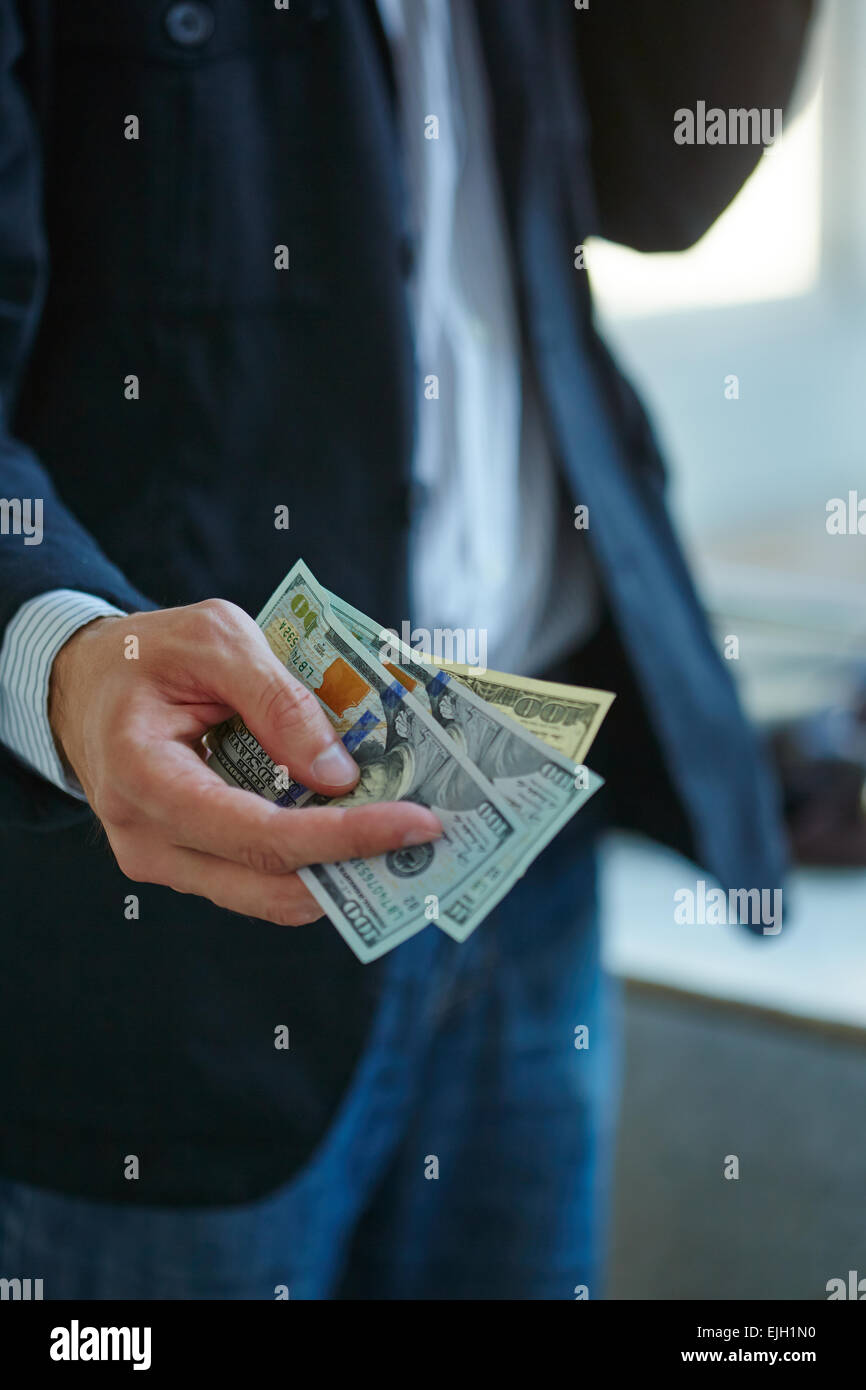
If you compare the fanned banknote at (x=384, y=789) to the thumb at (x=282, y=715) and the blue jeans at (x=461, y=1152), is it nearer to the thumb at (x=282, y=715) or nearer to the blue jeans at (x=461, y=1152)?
the thumb at (x=282, y=715)

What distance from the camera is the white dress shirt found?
528 millimetres

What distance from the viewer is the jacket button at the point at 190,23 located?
399 mm

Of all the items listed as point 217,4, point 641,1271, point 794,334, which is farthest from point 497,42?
point 794,334

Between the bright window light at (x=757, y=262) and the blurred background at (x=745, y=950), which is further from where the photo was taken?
the bright window light at (x=757, y=262)

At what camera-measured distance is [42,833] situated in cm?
36

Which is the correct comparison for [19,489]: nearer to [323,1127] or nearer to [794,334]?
[323,1127]

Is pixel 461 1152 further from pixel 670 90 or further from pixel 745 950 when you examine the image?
pixel 670 90

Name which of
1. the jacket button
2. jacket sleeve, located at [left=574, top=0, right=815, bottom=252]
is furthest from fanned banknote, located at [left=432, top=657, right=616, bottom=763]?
jacket sleeve, located at [left=574, top=0, right=815, bottom=252]

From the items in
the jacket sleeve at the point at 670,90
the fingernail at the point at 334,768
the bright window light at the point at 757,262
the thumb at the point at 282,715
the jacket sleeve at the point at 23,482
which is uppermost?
the bright window light at the point at 757,262

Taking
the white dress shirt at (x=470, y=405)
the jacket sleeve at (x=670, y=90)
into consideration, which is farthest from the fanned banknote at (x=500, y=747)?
the jacket sleeve at (x=670, y=90)

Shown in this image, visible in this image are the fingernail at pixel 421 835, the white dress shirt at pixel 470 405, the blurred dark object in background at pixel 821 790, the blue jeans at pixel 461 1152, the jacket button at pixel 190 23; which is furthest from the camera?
the blurred dark object in background at pixel 821 790

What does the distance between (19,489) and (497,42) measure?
42 centimetres

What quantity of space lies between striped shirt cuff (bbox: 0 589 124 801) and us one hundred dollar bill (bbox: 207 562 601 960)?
6 cm

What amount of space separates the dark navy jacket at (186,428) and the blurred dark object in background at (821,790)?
2.47 ft
